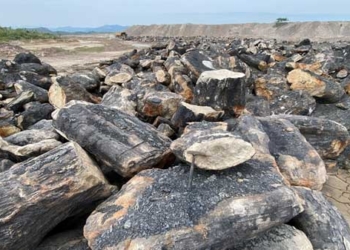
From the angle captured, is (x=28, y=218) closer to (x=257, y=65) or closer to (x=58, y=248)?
(x=58, y=248)

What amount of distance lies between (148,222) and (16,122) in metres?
3.19

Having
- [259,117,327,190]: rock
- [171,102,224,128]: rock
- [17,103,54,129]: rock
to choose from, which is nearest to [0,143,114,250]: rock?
[171,102,224,128]: rock

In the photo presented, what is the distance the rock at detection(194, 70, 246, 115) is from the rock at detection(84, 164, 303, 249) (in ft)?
5.57

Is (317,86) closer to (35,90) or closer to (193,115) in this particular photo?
(193,115)

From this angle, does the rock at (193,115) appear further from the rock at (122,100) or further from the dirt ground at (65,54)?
the dirt ground at (65,54)

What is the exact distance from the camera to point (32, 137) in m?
3.51

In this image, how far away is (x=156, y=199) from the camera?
89.5 inches

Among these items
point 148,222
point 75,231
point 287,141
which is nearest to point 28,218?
point 75,231

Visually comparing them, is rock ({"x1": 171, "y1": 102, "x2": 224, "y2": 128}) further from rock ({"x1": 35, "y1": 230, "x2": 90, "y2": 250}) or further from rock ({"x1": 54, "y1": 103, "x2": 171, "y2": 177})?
rock ({"x1": 35, "y1": 230, "x2": 90, "y2": 250})

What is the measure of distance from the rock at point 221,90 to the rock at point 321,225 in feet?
5.28

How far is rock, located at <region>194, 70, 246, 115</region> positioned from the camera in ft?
13.3

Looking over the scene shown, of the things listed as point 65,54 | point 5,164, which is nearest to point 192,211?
point 5,164

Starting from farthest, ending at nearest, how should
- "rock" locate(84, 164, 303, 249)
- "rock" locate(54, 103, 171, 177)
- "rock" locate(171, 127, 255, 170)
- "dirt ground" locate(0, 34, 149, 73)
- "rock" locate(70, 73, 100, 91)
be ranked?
1. "dirt ground" locate(0, 34, 149, 73)
2. "rock" locate(70, 73, 100, 91)
3. "rock" locate(54, 103, 171, 177)
4. "rock" locate(171, 127, 255, 170)
5. "rock" locate(84, 164, 303, 249)

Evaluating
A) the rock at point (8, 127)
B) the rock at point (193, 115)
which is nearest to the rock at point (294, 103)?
the rock at point (193, 115)
